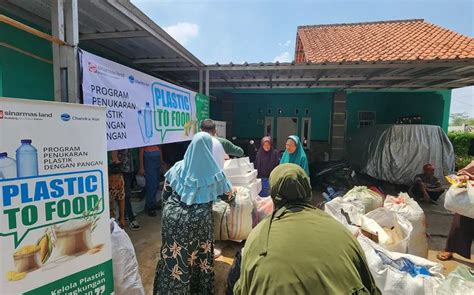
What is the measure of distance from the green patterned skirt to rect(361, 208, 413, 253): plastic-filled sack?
1605 mm

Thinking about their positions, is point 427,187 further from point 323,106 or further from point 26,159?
point 26,159

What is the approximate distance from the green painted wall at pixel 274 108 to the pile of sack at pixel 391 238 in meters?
6.54

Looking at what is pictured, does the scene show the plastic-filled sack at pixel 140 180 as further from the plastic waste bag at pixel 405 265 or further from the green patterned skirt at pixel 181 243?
the plastic waste bag at pixel 405 265

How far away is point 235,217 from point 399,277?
1.73m

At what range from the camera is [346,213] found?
279 centimetres

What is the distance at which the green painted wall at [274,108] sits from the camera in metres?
9.62

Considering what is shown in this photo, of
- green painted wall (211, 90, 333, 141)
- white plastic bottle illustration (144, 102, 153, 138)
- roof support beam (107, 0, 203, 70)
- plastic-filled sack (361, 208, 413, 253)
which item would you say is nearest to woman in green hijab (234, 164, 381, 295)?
plastic-filled sack (361, 208, 413, 253)

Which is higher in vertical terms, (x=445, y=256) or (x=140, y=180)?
(x=140, y=180)

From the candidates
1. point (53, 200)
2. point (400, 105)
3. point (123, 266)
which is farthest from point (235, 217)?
point (400, 105)

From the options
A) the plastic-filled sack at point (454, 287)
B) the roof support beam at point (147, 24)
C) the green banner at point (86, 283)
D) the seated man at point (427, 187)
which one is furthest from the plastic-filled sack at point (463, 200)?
the roof support beam at point (147, 24)

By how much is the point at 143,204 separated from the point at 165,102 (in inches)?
83.6

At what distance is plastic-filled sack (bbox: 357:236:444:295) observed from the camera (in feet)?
5.76

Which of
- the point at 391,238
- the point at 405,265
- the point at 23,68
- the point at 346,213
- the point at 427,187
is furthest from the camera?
the point at 427,187

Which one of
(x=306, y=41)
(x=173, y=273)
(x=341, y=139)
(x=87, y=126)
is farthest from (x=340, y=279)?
(x=306, y=41)
